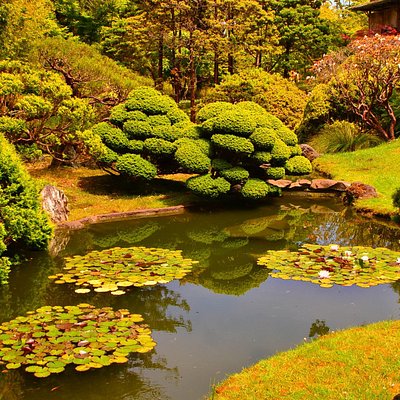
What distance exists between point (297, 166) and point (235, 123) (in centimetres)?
239

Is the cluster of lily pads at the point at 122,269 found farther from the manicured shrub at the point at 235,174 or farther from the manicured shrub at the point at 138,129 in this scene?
the manicured shrub at the point at 138,129

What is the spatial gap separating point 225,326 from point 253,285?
1.83 metres

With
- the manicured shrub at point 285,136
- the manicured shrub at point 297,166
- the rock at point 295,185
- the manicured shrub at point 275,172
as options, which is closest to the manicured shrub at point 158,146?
the manicured shrub at point 275,172

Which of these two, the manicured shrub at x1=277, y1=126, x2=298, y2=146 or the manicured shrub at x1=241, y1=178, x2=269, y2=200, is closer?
the manicured shrub at x1=241, y1=178, x2=269, y2=200

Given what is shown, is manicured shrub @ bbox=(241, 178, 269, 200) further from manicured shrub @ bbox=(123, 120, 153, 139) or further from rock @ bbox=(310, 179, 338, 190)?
manicured shrub @ bbox=(123, 120, 153, 139)

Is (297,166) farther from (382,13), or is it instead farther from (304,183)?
(382,13)

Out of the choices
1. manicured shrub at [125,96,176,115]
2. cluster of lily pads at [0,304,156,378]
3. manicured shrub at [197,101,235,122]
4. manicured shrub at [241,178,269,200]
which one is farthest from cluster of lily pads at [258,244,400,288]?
manicured shrub at [125,96,176,115]

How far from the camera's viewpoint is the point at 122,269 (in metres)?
9.37

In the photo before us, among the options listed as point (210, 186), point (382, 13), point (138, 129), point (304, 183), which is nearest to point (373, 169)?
point (304, 183)

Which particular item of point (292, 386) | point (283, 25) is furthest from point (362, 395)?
point (283, 25)

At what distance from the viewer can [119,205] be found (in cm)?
1434

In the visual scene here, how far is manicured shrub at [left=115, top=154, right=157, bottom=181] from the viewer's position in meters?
15.0

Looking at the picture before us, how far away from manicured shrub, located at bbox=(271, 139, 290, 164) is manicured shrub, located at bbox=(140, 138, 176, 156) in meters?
2.82

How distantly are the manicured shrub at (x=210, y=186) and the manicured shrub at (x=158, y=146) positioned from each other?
1.54 m
